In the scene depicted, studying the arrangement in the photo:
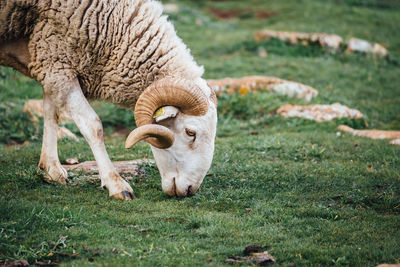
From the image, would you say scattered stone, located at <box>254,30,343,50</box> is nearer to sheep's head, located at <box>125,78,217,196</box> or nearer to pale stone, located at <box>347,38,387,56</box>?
pale stone, located at <box>347,38,387,56</box>

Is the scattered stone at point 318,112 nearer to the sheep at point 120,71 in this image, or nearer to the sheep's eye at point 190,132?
the sheep at point 120,71

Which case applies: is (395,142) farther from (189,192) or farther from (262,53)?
(262,53)

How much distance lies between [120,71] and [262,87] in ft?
22.3

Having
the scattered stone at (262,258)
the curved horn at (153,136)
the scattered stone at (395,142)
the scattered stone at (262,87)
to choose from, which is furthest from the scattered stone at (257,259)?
the scattered stone at (262,87)

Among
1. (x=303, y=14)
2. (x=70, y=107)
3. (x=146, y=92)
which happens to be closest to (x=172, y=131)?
(x=146, y=92)

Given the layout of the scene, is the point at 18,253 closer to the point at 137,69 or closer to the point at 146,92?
the point at 146,92

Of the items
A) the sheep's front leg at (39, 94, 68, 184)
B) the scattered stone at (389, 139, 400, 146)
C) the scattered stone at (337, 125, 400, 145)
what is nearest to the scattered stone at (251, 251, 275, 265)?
the sheep's front leg at (39, 94, 68, 184)

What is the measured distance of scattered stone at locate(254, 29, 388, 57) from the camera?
1809cm

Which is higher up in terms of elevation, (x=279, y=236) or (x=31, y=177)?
(x=279, y=236)

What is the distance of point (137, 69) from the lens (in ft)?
20.6

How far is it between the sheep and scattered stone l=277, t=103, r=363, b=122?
17.6 feet

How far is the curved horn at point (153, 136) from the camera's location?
18.4 feet

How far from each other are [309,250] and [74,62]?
3.76 m

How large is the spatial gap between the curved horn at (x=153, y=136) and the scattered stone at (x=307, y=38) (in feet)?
43.7
